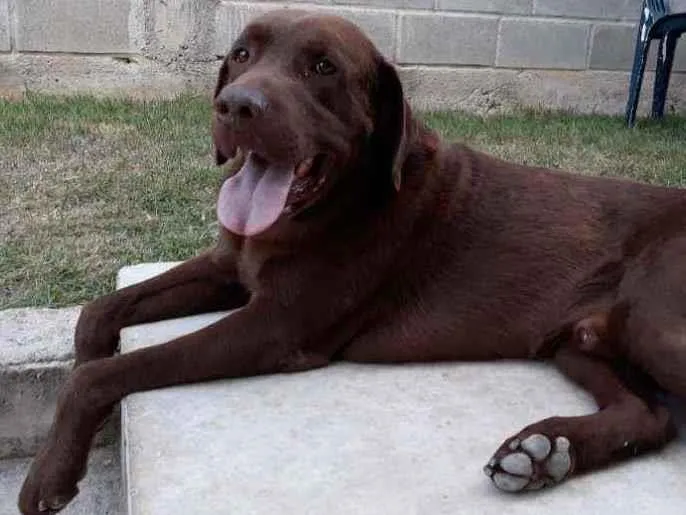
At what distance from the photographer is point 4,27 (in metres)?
5.73

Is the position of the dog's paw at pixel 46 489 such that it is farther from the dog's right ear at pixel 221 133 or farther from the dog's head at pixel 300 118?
the dog's right ear at pixel 221 133

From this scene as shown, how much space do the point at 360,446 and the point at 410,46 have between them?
4.75 m

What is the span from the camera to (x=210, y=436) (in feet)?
6.61

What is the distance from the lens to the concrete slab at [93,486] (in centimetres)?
257

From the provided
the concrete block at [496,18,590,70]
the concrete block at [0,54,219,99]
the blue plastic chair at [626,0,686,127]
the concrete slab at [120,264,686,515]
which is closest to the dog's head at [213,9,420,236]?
the concrete slab at [120,264,686,515]

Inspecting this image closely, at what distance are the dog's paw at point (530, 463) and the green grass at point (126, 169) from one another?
1737mm

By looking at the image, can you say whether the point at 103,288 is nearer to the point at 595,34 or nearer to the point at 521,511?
the point at 521,511

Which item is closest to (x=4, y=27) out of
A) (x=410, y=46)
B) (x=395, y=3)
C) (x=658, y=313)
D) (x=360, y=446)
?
(x=395, y=3)

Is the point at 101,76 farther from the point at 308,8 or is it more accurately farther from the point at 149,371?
the point at 149,371

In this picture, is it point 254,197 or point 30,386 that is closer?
point 254,197

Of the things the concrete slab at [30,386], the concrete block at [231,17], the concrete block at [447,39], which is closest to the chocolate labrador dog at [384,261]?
the concrete slab at [30,386]

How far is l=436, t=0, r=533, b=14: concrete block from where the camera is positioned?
20.9 ft

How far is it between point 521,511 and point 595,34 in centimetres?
542

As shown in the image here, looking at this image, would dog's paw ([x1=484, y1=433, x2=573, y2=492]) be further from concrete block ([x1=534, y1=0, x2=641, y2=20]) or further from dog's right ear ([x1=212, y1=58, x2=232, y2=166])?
concrete block ([x1=534, y1=0, x2=641, y2=20])
